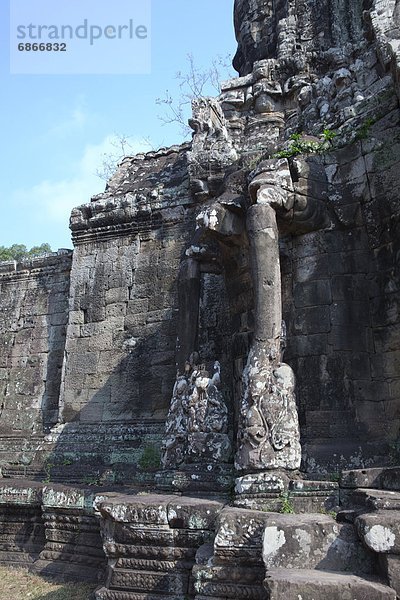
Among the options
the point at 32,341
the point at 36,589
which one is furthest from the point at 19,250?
the point at 36,589

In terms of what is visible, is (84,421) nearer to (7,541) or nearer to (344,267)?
(7,541)

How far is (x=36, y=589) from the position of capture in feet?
20.4

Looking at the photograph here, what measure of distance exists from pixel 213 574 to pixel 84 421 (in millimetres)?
5370

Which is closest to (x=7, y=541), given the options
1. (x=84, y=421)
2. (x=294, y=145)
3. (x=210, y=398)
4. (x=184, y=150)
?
(x=84, y=421)

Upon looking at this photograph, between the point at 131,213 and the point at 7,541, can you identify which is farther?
the point at 131,213

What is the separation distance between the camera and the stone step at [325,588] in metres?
3.42

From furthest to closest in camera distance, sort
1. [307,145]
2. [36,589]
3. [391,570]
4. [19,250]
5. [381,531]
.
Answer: [19,250] → [307,145] → [36,589] → [381,531] → [391,570]

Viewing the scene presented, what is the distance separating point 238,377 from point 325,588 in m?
3.00

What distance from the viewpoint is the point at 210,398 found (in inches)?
242

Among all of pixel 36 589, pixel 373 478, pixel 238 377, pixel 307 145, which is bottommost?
pixel 36 589

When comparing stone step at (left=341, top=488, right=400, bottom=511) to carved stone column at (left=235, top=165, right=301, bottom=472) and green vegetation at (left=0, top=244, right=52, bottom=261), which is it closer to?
carved stone column at (left=235, top=165, right=301, bottom=472)

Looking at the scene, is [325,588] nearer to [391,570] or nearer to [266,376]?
[391,570]

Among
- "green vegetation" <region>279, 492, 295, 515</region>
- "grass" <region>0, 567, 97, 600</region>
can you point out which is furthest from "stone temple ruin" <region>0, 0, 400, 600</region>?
"grass" <region>0, 567, 97, 600</region>

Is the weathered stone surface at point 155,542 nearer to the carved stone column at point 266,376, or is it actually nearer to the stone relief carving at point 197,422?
the carved stone column at point 266,376
